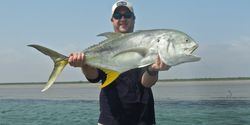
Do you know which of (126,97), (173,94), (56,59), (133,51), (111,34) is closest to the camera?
(133,51)

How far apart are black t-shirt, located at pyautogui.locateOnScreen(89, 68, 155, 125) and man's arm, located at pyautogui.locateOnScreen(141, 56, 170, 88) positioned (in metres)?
0.17

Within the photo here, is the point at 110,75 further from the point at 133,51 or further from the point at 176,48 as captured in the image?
the point at 176,48

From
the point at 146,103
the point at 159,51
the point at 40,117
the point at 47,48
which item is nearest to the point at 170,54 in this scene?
the point at 159,51

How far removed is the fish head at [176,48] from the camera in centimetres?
586

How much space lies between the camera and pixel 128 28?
6895 millimetres

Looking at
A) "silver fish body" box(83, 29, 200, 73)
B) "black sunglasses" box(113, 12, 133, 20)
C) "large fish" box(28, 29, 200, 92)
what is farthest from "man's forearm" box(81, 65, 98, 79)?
"black sunglasses" box(113, 12, 133, 20)

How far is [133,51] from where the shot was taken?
6055 mm

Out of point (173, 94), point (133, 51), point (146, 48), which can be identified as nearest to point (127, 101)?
point (133, 51)

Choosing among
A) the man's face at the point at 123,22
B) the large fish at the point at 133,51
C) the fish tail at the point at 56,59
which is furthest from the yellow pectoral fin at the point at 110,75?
the man's face at the point at 123,22

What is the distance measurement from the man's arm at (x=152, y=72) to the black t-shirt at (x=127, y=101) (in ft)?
0.54

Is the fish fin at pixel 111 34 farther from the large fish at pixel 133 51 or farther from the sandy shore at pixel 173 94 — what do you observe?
the sandy shore at pixel 173 94

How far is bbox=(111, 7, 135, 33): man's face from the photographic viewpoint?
6.86 meters

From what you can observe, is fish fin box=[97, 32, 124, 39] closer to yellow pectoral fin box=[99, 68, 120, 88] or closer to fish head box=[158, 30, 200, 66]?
yellow pectoral fin box=[99, 68, 120, 88]

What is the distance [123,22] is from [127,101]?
1.16 metres
